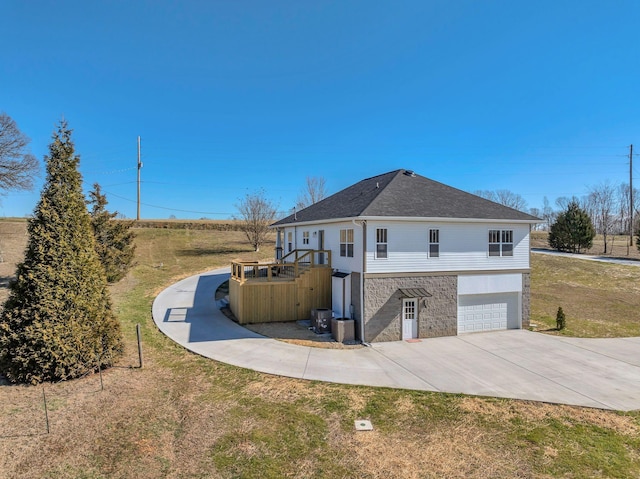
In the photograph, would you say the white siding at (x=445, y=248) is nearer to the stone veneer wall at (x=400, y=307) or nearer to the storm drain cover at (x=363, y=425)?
the stone veneer wall at (x=400, y=307)

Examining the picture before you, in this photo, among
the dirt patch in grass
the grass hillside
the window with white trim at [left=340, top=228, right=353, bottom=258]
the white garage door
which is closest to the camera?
the grass hillside

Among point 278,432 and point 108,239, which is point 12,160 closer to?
point 108,239

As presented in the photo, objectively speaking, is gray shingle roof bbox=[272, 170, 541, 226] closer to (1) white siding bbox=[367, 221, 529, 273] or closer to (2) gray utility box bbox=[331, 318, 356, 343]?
(1) white siding bbox=[367, 221, 529, 273]

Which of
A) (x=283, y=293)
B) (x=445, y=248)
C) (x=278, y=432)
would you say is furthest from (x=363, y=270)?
(x=278, y=432)

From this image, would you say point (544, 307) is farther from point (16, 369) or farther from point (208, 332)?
point (16, 369)

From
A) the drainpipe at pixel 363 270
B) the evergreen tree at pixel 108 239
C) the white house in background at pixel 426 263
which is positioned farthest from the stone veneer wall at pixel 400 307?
the evergreen tree at pixel 108 239

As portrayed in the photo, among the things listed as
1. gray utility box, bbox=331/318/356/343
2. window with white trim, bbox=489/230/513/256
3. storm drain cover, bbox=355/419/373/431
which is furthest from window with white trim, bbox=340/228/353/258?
storm drain cover, bbox=355/419/373/431

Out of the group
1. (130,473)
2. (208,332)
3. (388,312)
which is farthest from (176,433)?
(388,312)
